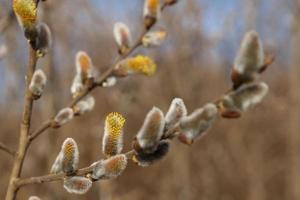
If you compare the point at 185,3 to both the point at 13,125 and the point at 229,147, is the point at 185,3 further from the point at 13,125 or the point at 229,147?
the point at 13,125

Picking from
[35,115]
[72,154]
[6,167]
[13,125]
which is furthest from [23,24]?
[13,125]

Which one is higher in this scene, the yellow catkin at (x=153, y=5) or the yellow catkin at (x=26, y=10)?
the yellow catkin at (x=153, y=5)

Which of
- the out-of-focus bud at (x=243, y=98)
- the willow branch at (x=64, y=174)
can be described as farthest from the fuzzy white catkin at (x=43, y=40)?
the out-of-focus bud at (x=243, y=98)

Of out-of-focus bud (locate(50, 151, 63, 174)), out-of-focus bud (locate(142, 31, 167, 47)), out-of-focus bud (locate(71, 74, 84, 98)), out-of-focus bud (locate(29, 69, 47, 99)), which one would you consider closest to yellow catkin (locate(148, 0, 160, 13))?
Result: out-of-focus bud (locate(142, 31, 167, 47))

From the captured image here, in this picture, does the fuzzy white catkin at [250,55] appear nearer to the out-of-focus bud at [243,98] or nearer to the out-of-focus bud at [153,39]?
the out-of-focus bud at [243,98]

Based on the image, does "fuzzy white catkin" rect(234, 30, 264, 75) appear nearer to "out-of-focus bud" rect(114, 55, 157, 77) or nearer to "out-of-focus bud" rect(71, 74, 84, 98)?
"out-of-focus bud" rect(114, 55, 157, 77)

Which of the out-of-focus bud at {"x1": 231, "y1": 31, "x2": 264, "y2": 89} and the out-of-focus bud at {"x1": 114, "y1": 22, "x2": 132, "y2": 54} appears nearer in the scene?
the out-of-focus bud at {"x1": 231, "y1": 31, "x2": 264, "y2": 89}
